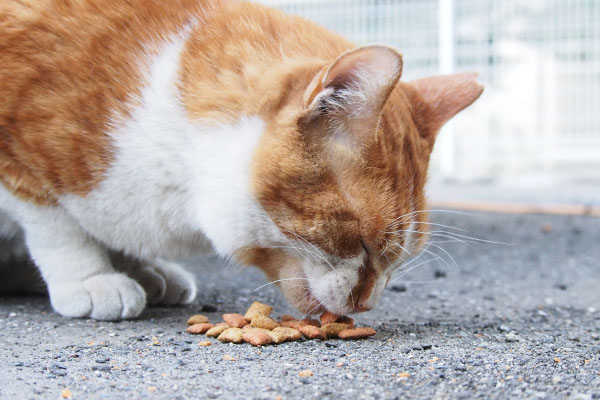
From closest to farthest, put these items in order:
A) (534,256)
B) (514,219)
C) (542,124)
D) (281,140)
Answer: (281,140), (534,256), (514,219), (542,124)

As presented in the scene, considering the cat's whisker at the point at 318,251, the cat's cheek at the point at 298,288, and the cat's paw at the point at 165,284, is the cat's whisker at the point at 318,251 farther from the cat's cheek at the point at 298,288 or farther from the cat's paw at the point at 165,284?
the cat's paw at the point at 165,284

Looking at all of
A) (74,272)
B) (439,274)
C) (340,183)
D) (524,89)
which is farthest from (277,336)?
(524,89)

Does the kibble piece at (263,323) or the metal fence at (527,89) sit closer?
the kibble piece at (263,323)

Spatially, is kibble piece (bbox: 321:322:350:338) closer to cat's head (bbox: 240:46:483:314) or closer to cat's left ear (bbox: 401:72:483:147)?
cat's head (bbox: 240:46:483:314)

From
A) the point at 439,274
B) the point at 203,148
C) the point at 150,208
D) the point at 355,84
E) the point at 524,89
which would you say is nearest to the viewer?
the point at 355,84

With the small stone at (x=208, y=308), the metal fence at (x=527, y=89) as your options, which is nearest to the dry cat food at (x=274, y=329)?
the small stone at (x=208, y=308)

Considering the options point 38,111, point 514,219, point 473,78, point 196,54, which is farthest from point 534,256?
point 38,111

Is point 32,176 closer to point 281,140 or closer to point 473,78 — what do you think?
point 281,140

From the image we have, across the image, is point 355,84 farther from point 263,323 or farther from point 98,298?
point 98,298
